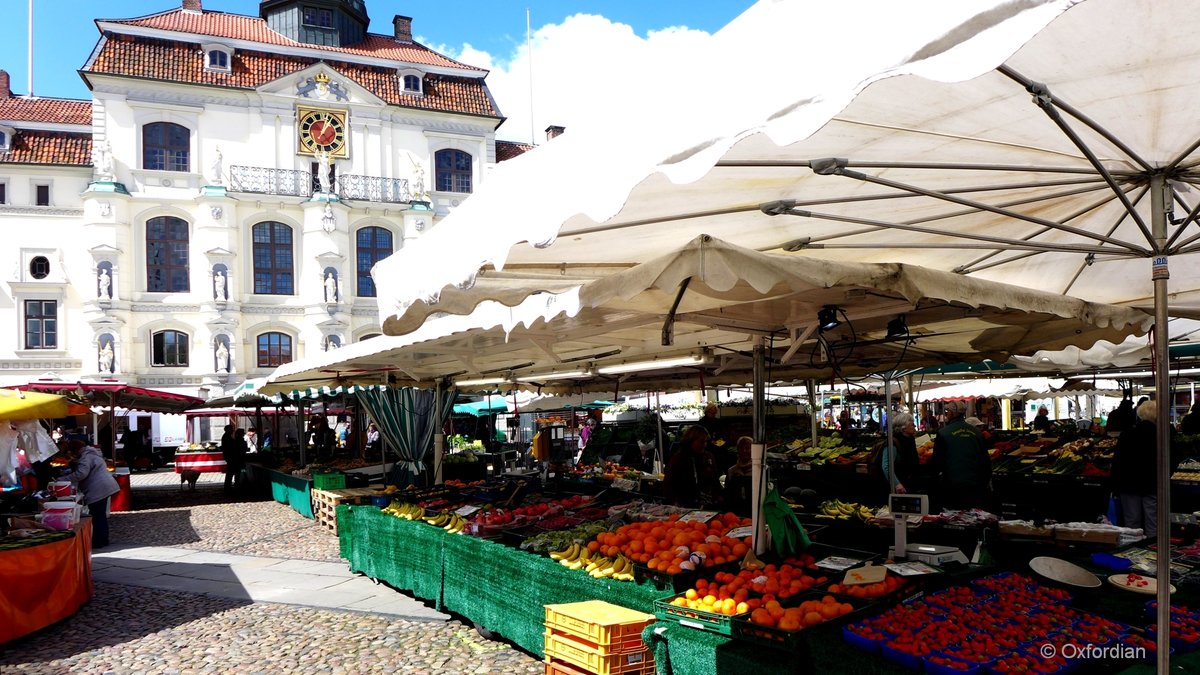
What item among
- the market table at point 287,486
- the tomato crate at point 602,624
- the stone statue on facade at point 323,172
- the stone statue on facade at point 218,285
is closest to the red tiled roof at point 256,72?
the stone statue on facade at point 323,172

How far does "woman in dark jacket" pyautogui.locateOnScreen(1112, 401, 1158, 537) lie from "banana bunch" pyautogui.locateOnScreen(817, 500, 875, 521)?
248 cm

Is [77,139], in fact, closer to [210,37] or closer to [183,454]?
[210,37]

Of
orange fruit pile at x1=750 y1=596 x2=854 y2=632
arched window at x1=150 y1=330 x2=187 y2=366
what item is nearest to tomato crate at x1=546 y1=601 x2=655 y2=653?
orange fruit pile at x1=750 y1=596 x2=854 y2=632

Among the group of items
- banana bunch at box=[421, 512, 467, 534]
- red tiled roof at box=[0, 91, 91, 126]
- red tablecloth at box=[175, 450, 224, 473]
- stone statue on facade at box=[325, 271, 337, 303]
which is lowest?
red tablecloth at box=[175, 450, 224, 473]

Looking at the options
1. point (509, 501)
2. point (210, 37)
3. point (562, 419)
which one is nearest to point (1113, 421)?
point (509, 501)

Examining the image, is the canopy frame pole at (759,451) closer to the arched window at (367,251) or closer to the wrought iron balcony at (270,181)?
the arched window at (367,251)

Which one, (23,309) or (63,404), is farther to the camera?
(23,309)

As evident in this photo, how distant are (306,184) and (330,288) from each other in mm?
4218

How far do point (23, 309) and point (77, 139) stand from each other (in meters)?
7.06

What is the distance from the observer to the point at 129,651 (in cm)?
677

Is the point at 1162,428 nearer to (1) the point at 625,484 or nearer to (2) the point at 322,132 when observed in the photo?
(1) the point at 625,484

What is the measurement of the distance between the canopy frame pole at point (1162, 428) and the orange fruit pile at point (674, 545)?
8.57 ft

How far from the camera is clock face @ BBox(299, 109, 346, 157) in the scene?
32875 mm

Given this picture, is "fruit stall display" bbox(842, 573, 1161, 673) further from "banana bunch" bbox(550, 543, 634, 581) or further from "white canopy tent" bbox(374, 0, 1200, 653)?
"banana bunch" bbox(550, 543, 634, 581)
